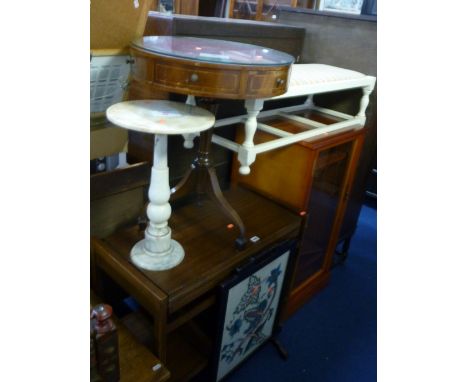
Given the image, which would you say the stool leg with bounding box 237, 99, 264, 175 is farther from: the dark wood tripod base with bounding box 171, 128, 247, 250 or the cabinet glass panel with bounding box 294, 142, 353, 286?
the cabinet glass panel with bounding box 294, 142, 353, 286

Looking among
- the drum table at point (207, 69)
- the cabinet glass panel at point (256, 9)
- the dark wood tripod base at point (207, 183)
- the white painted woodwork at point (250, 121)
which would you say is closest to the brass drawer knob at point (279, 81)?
the drum table at point (207, 69)

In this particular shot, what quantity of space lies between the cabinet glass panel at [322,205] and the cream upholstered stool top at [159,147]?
2.52 ft

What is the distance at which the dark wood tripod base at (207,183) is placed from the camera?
1263 millimetres

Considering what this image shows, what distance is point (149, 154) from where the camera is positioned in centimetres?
128

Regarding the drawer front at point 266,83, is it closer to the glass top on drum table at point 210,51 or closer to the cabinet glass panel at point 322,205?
the glass top on drum table at point 210,51

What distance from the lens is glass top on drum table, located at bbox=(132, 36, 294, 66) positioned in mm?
919

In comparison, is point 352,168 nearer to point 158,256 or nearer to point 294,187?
point 294,187

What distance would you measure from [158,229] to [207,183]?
25 centimetres

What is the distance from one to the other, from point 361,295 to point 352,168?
0.87 metres

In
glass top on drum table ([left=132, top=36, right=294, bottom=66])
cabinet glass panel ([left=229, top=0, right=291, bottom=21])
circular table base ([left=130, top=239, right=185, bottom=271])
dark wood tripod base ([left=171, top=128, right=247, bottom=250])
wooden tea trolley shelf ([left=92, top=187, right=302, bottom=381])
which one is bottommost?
wooden tea trolley shelf ([left=92, top=187, right=302, bottom=381])

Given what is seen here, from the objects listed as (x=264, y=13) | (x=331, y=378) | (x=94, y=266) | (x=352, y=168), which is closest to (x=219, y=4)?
(x=264, y=13)

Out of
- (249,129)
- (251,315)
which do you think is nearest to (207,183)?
(249,129)

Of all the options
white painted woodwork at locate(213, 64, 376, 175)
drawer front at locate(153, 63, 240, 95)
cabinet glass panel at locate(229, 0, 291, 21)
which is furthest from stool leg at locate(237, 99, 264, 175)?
cabinet glass panel at locate(229, 0, 291, 21)

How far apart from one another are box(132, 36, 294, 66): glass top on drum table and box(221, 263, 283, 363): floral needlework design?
0.72 m
